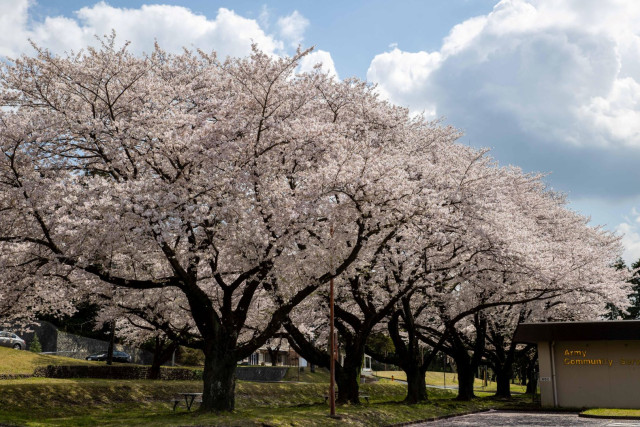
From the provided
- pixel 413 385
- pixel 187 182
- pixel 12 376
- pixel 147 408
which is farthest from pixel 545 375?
pixel 12 376

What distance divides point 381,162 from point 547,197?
3004cm

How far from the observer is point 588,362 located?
86.6 ft

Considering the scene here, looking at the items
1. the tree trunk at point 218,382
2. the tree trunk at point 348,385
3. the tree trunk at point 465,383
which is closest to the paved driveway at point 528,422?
the tree trunk at point 348,385

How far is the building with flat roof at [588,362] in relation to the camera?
25234 mm

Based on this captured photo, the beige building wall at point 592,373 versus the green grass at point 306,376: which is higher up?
the beige building wall at point 592,373

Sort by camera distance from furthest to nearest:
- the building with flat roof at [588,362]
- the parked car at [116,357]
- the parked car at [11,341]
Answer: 1. the parked car at [116,357]
2. the parked car at [11,341]
3. the building with flat roof at [588,362]

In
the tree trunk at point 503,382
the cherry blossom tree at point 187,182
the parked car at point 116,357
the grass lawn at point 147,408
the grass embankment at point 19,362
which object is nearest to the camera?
the cherry blossom tree at point 187,182

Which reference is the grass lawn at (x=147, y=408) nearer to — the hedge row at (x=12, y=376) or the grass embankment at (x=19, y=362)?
the hedge row at (x=12, y=376)

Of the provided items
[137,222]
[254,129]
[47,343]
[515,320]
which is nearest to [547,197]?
[515,320]

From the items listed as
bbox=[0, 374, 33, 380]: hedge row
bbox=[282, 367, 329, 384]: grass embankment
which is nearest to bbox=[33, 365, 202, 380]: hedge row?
bbox=[0, 374, 33, 380]: hedge row

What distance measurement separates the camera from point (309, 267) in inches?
717

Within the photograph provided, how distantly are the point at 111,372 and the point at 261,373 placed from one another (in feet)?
53.0

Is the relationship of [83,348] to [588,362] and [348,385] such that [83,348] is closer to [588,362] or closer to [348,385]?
[348,385]

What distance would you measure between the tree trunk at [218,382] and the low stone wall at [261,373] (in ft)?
93.2
